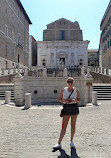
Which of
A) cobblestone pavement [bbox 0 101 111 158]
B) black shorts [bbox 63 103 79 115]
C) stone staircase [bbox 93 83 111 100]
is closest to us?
cobblestone pavement [bbox 0 101 111 158]

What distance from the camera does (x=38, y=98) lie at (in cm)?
1292

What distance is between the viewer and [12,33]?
112 feet

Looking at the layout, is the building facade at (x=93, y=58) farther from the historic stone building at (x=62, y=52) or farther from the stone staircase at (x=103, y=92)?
the stone staircase at (x=103, y=92)

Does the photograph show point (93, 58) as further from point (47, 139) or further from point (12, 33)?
point (47, 139)

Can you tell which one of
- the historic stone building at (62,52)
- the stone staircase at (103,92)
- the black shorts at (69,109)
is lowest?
the stone staircase at (103,92)

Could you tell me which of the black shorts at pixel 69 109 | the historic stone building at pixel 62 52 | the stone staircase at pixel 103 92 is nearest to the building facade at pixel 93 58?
the historic stone building at pixel 62 52

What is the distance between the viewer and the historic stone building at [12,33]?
28.8 m

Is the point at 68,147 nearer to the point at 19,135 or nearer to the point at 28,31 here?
the point at 19,135

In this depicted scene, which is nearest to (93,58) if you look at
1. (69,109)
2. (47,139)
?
(47,139)

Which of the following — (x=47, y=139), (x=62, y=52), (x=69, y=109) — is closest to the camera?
(x=69, y=109)

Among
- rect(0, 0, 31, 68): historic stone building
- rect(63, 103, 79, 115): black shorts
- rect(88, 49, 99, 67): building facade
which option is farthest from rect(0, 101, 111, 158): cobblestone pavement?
rect(88, 49, 99, 67): building facade

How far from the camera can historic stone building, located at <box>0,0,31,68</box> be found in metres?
28.8

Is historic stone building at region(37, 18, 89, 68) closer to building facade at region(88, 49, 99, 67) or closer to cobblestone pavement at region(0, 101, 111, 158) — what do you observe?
building facade at region(88, 49, 99, 67)

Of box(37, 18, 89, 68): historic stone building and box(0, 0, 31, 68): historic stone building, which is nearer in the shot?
box(0, 0, 31, 68): historic stone building
